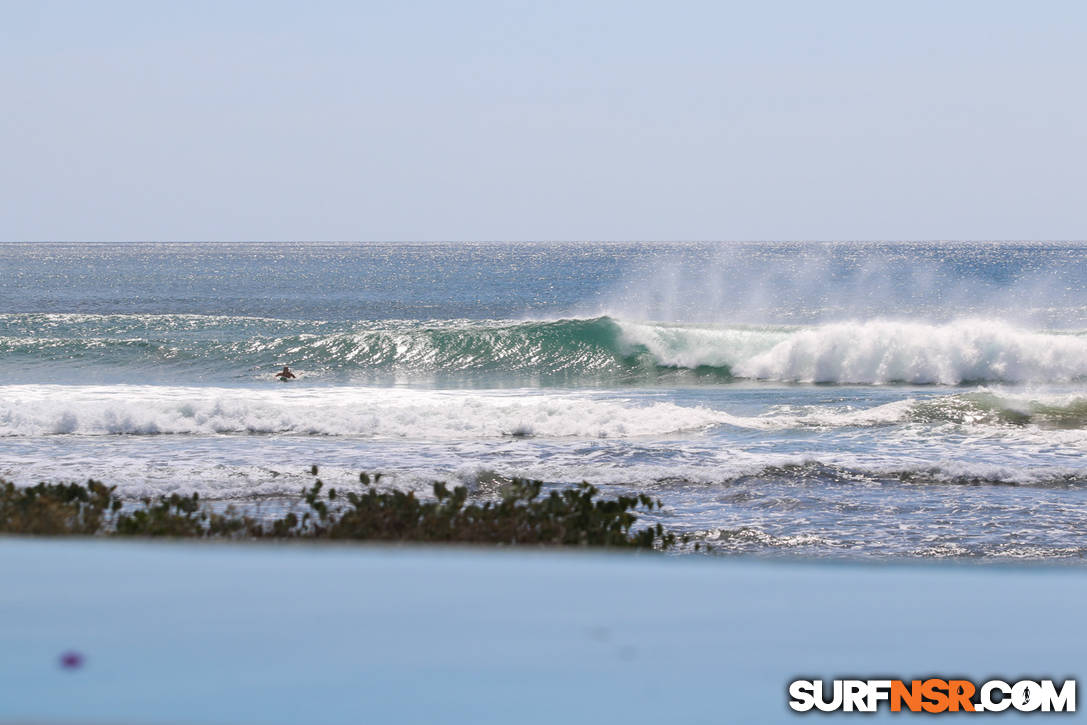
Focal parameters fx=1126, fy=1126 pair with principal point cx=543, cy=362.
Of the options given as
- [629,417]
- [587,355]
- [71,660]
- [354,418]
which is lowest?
[354,418]

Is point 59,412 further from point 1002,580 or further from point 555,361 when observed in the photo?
point 1002,580

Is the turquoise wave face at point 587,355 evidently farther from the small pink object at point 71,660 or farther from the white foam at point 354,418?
the small pink object at point 71,660

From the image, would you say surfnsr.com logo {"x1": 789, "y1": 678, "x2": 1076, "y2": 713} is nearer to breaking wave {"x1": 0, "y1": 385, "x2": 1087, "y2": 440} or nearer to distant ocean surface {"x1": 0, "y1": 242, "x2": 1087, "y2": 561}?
distant ocean surface {"x1": 0, "y1": 242, "x2": 1087, "y2": 561}

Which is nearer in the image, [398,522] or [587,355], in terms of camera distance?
[398,522]

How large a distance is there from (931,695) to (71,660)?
2248mm

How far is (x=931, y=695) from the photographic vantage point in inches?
112

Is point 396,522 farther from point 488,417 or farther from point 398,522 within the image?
point 488,417

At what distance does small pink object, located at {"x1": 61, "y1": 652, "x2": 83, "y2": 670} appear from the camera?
9.72 ft

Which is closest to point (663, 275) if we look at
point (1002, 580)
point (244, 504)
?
point (244, 504)

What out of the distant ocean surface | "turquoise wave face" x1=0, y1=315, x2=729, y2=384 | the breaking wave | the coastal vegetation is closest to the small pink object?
the coastal vegetation

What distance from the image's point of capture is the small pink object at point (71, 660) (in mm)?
2962

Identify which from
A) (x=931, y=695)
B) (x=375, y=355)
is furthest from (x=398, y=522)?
(x=375, y=355)

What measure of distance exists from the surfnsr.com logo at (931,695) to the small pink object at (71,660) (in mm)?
1849

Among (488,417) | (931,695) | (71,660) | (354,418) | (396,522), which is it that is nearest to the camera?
(931,695)
